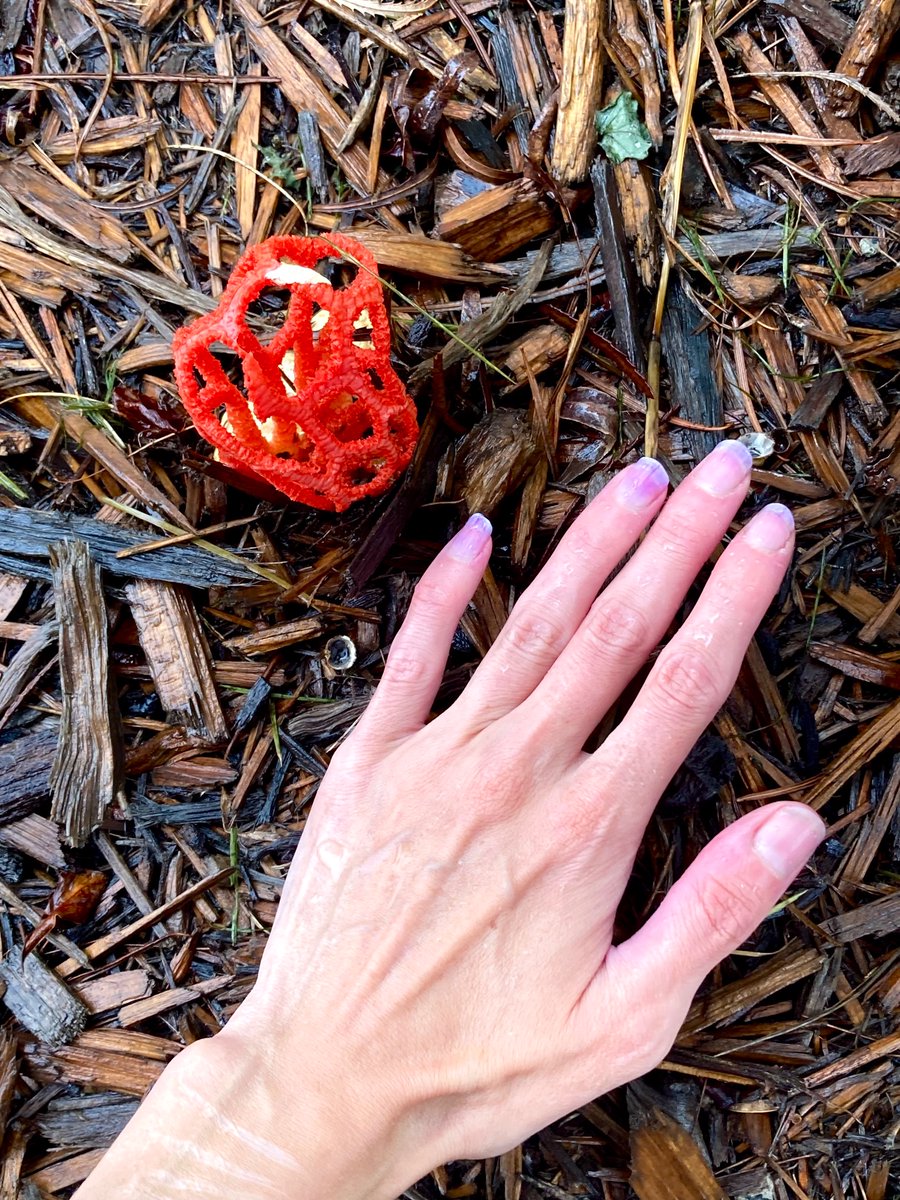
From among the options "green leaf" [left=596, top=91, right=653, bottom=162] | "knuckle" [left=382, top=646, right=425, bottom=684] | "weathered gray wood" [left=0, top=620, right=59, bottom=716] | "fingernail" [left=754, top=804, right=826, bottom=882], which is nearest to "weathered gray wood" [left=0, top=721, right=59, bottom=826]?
"weathered gray wood" [left=0, top=620, right=59, bottom=716]

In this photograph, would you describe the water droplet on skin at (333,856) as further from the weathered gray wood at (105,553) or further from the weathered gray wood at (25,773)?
the weathered gray wood at (25,773)

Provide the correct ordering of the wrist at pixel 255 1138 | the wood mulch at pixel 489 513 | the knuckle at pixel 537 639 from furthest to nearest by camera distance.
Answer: the wood mulch at pixel 489 513
the knuckle at pixel 537 639
the wrist at pixel 255 1138

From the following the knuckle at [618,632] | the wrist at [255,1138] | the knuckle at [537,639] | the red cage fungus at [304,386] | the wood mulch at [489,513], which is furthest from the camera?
the wood mulch at [489,513]

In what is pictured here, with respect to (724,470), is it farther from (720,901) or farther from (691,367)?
(720,901)

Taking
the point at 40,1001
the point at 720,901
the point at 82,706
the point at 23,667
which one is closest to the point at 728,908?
the point at 720,901

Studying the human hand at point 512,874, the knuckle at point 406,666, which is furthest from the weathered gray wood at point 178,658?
the knuckle at point 406,666

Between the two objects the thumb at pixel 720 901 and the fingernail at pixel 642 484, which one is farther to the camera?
the fingernail at pixel 642 484

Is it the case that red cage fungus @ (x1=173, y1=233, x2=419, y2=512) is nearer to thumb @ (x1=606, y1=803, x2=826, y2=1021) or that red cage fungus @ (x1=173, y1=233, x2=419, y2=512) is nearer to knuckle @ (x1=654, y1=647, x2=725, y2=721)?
knuckle @ (x1=654, y1=647, x2=725, y2=721)
